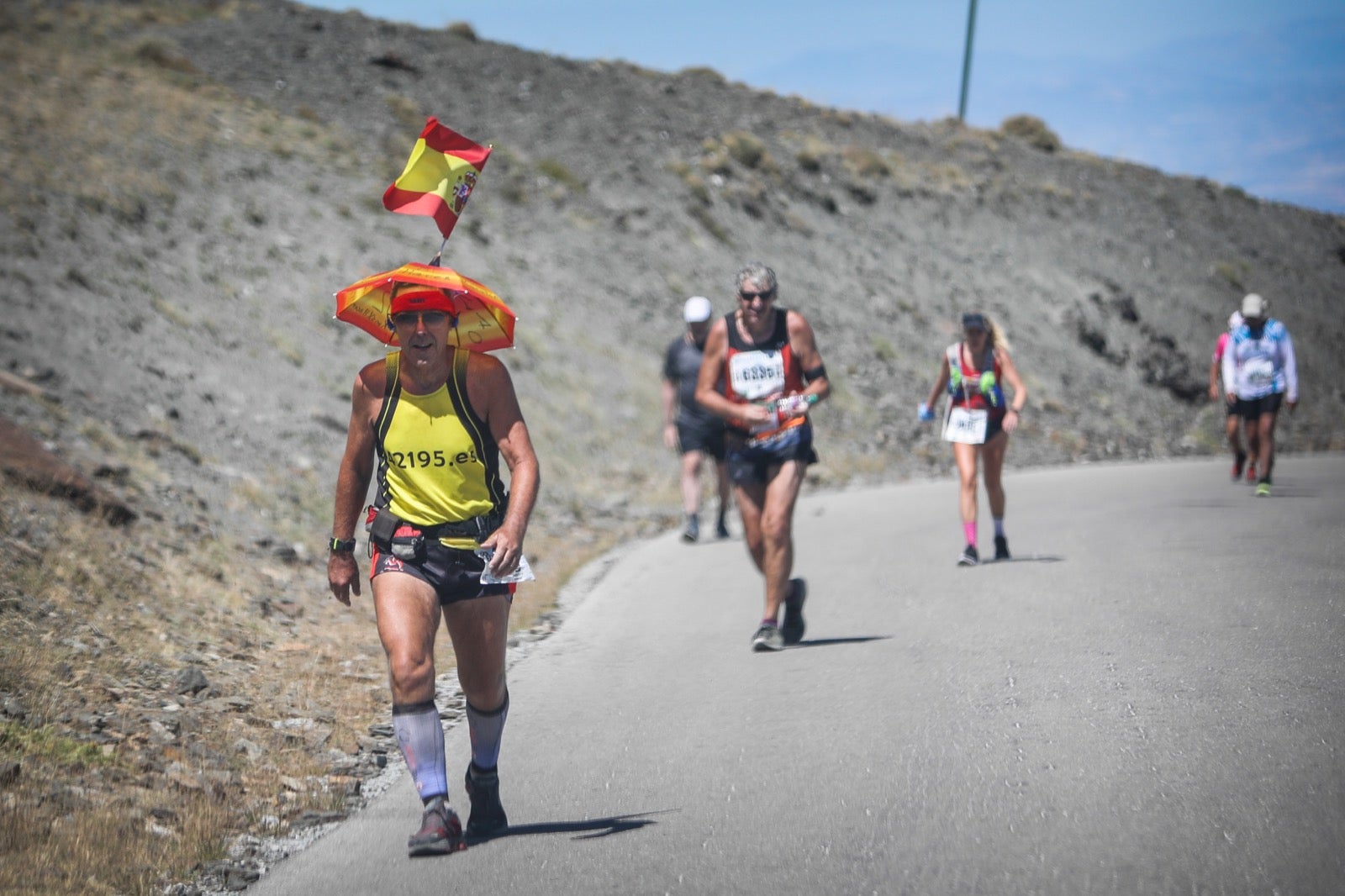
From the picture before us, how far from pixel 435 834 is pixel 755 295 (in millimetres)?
4113

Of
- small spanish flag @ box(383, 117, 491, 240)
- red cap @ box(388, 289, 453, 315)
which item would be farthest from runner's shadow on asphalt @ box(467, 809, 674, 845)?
small spanish flag @ box(383, 117, 491, 240)

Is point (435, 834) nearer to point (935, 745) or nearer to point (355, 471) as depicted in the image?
point (355, 471)

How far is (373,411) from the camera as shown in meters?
4.94

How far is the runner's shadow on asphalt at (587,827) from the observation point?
15.9 ft

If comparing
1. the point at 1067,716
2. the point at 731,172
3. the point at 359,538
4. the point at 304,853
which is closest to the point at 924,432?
the point at 731,172

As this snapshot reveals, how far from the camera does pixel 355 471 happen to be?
506 centimetres

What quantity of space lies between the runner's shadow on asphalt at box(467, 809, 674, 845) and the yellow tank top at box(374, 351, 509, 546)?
A: 3.43 ft

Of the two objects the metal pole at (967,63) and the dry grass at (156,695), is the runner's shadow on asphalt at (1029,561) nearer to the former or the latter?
the dry grass at (156,695)

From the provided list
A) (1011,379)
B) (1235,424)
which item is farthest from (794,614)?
(1235,424)

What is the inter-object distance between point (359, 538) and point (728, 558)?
3302 millimetres

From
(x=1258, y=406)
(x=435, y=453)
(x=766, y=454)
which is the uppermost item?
(x=1258, y=406)

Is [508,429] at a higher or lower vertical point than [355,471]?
higher

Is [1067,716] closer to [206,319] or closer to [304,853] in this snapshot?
[304,853]

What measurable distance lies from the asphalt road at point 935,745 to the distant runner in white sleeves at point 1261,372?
4.73m
